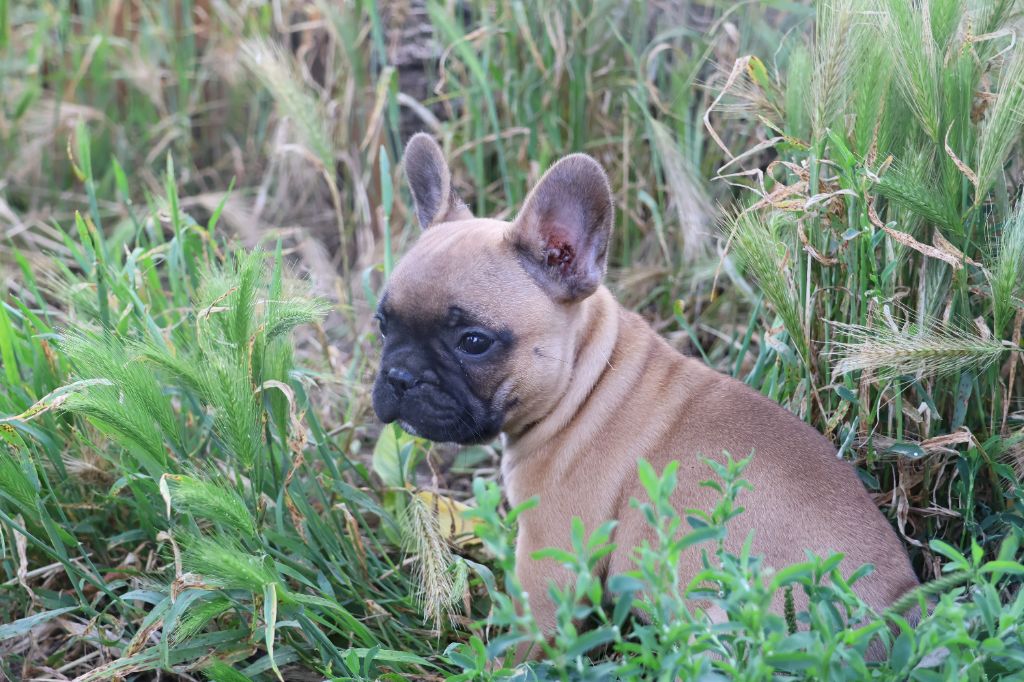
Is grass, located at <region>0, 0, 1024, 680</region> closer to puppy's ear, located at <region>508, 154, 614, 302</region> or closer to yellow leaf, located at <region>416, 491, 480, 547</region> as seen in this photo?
yellow leaf, located at <region>416, 491, 480, 547</region>

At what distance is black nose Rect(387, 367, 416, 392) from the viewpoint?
112 inches

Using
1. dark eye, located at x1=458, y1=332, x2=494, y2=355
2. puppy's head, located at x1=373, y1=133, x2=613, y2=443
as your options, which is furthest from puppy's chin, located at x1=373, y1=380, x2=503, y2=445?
dark eye, located at x1=458, y1=332, x2=494, y2=355

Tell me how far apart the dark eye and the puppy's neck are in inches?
11.4

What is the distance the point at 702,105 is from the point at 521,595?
3.28 metres

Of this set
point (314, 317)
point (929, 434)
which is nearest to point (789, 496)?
point (929, 434)

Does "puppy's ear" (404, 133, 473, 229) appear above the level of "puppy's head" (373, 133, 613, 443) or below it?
above

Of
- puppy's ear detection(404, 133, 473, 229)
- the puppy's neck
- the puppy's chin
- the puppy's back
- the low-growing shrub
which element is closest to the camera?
the low-growing shrub

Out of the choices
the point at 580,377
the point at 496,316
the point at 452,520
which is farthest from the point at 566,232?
the point at 452,520

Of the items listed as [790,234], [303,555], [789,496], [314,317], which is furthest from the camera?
[790,234]

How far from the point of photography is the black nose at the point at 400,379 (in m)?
2.85

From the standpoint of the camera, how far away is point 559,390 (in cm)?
296

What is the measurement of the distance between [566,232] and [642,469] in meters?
1.23

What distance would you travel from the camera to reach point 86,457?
10.5 ft

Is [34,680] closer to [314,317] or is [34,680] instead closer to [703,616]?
[314,317]
